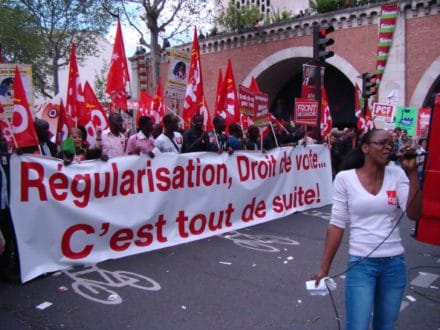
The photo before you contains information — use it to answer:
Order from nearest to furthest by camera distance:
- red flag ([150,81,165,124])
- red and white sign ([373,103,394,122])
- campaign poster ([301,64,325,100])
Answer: campaign poster ([301,64,325,100]), red flag ([150,81,165,124]), red and white sign ([373,103,394,122])

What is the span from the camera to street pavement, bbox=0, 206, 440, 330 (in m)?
4.06

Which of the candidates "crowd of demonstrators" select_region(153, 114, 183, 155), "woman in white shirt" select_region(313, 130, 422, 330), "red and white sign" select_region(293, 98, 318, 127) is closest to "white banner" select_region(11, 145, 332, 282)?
"crowd of demonstrators" select_region(153, 114, 183, 155)

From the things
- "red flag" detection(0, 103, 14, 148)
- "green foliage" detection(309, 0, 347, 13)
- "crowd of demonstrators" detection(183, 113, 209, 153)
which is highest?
"green foliage" detection(309, 0, 347, 13)

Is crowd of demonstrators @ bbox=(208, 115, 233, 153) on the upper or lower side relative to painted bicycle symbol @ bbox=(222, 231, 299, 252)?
upper

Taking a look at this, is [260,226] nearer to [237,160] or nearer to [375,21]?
[237,160]

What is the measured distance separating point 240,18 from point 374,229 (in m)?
27.2

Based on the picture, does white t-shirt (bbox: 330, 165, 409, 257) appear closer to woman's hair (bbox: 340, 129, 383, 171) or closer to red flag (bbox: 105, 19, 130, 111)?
woman's hair (bbox: 340, 129, 383, 171)

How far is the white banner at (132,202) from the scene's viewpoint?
5.07 metres

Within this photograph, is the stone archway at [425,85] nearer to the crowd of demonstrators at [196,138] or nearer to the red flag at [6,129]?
the crowd of demonstrators at [196,138]

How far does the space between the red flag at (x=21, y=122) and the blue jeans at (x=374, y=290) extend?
3.89 m

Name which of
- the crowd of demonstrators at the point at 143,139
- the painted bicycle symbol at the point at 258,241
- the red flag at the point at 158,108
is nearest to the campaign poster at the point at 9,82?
the crowd of demonstrators at the point at 143,139

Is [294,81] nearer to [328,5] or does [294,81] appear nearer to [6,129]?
[328,5]

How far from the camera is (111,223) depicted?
576cm

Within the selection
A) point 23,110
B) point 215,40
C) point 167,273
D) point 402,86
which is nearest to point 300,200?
point 167,273
